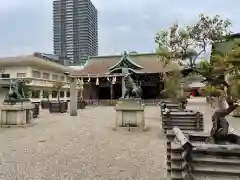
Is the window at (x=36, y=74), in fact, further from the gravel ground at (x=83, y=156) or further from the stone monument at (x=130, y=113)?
the stone monument at (x=130, y=113)

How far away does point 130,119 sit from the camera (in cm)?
1155

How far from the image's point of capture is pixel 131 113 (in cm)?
1154

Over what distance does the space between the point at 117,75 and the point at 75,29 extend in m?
52.1

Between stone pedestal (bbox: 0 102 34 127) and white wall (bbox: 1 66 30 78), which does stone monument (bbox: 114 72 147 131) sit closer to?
stone pedestal (bbox: 0 102 34 127)

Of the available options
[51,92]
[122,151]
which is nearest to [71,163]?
[122,151]

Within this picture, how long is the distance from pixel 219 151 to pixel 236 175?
37 centimetres

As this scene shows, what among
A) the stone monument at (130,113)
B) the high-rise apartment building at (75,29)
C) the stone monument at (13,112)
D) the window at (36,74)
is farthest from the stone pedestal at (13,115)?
the high-rise apartment building at (75,29)

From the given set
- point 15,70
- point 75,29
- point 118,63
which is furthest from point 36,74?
point 75,29

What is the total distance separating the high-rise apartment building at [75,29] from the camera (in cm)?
7769

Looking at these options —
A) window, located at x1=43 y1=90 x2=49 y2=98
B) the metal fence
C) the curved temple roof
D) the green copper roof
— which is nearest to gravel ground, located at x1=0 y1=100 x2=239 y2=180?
the metal fence

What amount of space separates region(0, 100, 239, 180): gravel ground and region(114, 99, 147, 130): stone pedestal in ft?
2.56

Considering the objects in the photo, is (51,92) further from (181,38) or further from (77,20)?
(77,20)

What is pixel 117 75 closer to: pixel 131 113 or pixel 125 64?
pixel 125 64

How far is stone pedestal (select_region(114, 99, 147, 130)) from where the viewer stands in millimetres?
11422
